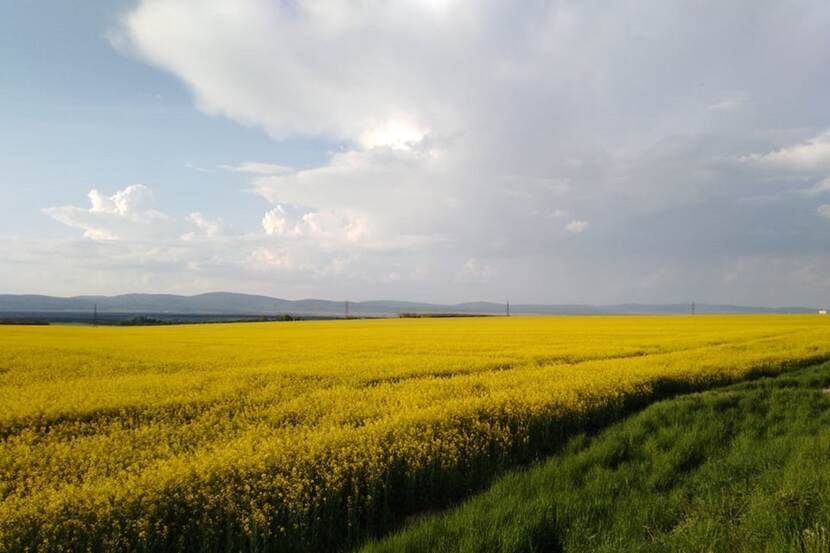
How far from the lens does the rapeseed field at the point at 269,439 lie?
4945 millimetres

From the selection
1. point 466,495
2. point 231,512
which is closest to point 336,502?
point 231,512

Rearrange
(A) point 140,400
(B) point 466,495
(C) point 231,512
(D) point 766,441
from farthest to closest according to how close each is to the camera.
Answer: (A) point 140,400
(D) point 766,441
(B) point 466,495
(C) point 231,512

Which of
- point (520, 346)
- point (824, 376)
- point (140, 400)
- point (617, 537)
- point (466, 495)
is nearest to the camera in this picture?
point (617, 537)

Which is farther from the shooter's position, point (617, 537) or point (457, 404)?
point (457, 404)

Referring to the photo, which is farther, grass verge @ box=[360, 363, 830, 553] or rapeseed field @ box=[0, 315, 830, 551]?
rapeseed field @ box=[0, 315, 830, 551]

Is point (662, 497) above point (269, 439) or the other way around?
the other way around

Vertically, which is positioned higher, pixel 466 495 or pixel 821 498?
pixel 821 498

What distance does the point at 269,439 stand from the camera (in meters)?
7.16

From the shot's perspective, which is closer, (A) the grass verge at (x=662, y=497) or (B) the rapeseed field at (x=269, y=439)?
(A) the grass verge at (x=662, y=497)

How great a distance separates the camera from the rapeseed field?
495 cm

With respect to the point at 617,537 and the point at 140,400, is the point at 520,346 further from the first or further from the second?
the point at 617,537

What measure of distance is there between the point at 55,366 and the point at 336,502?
47.1 ft

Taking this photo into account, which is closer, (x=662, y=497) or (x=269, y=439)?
(x=662, y=497)

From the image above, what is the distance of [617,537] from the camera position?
470 centimetres
